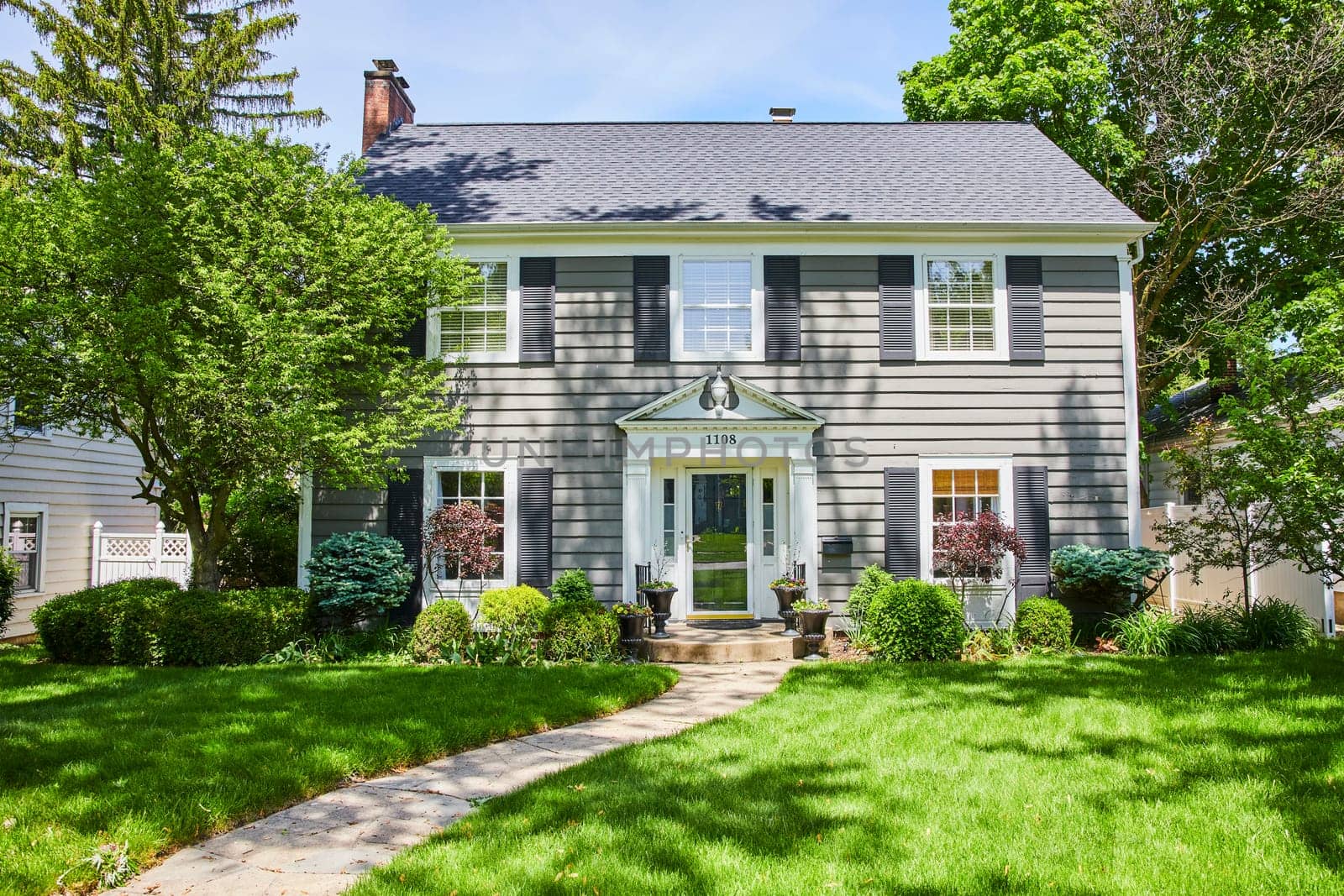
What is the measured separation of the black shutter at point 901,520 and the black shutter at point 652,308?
3188 millimetres

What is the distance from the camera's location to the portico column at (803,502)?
1050 centimetres

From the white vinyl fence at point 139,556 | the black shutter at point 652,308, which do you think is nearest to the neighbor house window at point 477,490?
the black shutter at point 652,308

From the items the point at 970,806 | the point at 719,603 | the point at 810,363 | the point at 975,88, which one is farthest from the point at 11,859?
the point at 975,88

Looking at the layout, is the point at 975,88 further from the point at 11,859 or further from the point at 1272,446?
the point at 11,859

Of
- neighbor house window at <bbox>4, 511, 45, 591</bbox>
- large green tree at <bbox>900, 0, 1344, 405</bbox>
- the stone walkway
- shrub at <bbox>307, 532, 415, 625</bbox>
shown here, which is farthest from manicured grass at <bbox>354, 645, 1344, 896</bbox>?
neighbor house window at <bbox>4, 511, 45, 591</bbox>

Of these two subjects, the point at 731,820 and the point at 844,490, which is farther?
the point at 844,490

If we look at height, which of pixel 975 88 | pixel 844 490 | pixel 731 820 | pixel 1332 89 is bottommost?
pixel 731 820

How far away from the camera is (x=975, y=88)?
16.6 metres

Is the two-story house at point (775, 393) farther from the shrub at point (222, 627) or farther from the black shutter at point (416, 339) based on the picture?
the shrub at point (222, 627)

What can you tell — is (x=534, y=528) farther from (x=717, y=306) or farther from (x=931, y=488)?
(x=931, y=488)

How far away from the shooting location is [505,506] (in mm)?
10711

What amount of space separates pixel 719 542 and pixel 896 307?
3719 mm

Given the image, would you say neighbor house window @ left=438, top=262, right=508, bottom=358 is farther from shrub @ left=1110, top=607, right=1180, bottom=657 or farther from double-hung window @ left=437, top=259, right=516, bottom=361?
shrub @ left=1110, top=607, right=1180, bottom=657

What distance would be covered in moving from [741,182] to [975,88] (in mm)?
7434
